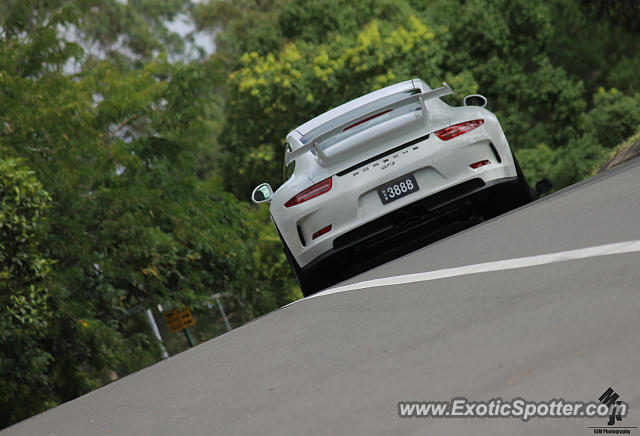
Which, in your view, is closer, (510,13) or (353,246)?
(353,246)

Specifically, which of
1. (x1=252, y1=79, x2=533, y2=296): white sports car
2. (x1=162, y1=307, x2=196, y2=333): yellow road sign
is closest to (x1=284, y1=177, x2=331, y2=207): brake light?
(x1=252, y1=79, x2=533, y2=296): white sports car

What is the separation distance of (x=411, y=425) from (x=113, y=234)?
14.1m

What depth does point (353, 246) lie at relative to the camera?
7.94 metres

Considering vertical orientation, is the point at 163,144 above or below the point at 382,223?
above

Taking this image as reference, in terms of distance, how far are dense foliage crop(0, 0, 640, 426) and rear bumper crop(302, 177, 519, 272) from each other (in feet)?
17.5

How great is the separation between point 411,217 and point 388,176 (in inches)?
15.8

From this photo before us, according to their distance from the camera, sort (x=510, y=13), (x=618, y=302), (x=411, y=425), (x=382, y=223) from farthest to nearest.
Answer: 1. (x=510, y=13)
2. (x=382, y=223)
3. (x=618, y=302)
4. (x=411, y=425)

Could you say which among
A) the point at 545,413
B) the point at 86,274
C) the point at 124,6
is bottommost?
the point at 545,413

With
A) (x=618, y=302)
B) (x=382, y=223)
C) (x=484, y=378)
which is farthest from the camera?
(x=382, y=223)

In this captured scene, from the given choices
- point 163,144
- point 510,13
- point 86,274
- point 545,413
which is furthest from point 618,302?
point 510,13

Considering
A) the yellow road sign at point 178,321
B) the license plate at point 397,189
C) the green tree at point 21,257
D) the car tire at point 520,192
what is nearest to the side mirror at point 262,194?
the license plate at point 397,189

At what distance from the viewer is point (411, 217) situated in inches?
307

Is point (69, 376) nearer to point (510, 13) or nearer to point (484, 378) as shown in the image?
point (484, 378)

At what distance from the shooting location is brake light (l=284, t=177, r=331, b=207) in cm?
774
